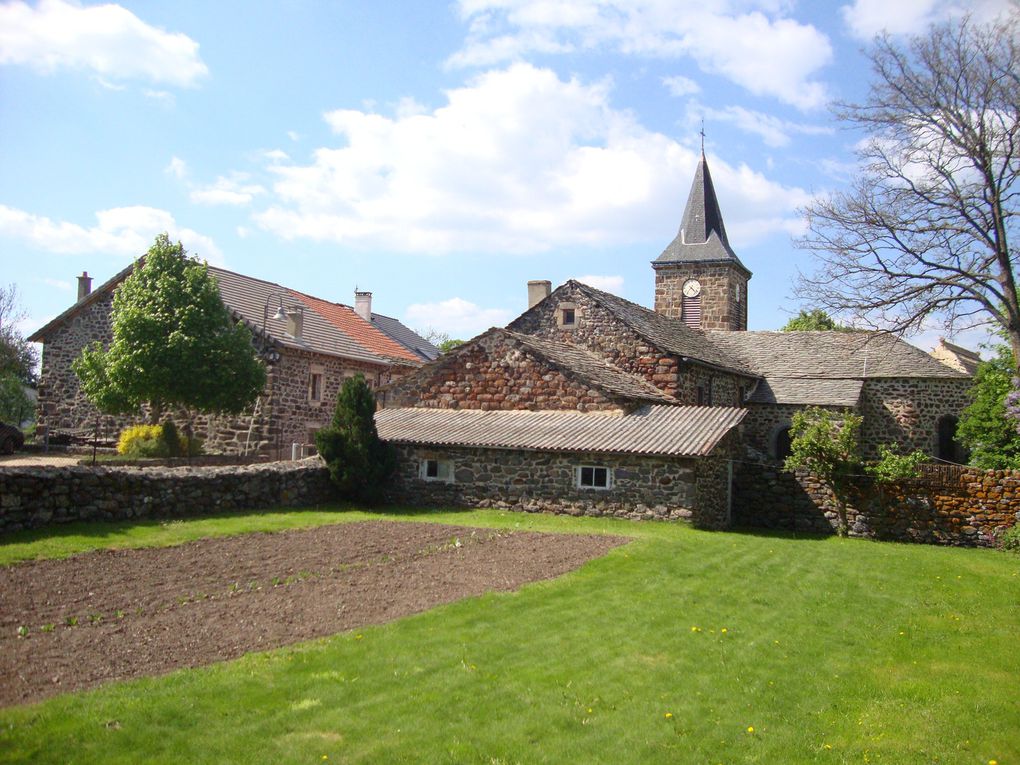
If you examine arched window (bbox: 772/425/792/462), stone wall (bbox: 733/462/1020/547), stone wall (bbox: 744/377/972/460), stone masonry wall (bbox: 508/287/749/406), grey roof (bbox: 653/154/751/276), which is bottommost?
stone wall (bbox: 733/462/1020/547)

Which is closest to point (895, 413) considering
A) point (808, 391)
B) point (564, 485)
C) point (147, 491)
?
point (808, 391)

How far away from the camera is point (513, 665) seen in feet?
27.3

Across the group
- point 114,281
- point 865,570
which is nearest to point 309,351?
point 114,281

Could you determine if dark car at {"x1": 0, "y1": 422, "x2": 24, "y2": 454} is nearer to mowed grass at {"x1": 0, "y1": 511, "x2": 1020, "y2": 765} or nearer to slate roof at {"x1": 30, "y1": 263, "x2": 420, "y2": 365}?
slate roof at {"x1": 30, "y1": 263, "x2": 420, "y2": 365}

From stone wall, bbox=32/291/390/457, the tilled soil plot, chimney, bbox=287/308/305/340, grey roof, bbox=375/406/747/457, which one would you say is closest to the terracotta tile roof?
stone wall, bbox=32/291/390/457

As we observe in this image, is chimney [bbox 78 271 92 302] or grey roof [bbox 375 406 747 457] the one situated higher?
chimney [bbox 78 271 92 302]

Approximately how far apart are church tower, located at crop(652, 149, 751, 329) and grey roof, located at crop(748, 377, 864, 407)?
8.86 m

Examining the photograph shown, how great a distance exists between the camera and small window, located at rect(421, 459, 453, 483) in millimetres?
21531

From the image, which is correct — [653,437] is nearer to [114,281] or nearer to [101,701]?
[101,701]

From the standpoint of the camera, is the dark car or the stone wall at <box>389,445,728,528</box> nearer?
the stone wall at <box>389,445,728,528</box>

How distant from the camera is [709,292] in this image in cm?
4200

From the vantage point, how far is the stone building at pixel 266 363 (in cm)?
3009

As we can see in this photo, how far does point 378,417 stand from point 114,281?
551 inches

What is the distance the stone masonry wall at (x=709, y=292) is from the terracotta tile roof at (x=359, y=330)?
13.0 meters
